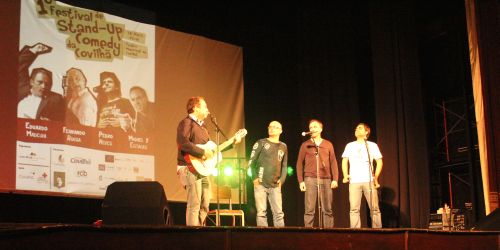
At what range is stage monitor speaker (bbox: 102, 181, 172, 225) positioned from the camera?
4711mm

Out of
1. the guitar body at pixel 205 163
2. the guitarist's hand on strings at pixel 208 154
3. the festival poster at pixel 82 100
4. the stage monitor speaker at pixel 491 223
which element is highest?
the festival poster at pixel 82 100

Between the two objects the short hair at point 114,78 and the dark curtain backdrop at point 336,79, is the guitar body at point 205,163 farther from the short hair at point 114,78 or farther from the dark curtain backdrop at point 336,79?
the dark curtain backdrop at point 336,79

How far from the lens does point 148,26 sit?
27.3 feet

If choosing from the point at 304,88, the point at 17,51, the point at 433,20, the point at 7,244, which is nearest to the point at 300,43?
the point at 304,88

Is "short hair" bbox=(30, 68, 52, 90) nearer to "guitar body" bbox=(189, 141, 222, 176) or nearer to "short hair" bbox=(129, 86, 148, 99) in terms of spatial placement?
"short hair" bbox=(129, 86, 148, 99)

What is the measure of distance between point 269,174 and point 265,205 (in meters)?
0.39

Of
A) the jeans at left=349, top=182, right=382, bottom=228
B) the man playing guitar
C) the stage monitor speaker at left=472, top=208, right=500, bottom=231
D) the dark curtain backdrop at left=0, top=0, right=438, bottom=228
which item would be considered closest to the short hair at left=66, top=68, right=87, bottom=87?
the dark curtain backdrop at left=0, top=0, right=438, bottom=228

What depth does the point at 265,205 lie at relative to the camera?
7219 mm

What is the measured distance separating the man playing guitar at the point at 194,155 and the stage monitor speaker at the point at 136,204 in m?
0.52

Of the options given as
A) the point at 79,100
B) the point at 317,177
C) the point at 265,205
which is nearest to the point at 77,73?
the point at 79,100

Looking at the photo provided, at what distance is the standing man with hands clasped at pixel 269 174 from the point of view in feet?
23.6

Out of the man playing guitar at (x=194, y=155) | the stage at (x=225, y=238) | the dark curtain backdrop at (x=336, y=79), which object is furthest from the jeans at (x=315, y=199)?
the stage at (x=225, y=238)

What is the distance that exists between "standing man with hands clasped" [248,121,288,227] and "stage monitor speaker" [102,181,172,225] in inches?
97.0

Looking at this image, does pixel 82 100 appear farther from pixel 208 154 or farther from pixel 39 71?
pixel 208 154
